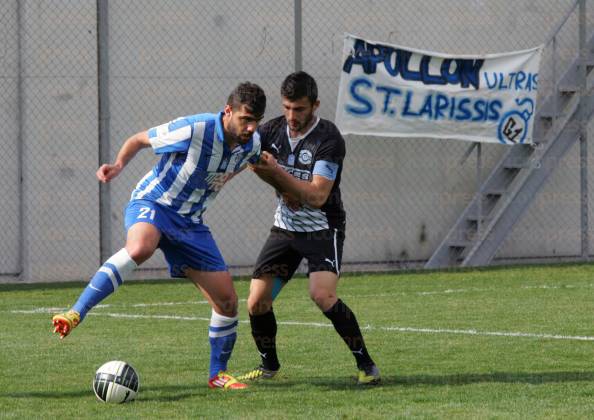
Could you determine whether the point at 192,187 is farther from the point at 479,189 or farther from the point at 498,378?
the point at 479,189

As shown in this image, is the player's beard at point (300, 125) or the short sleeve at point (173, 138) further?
the player's beard at point (300, 125)

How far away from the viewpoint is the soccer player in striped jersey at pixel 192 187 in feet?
23.0

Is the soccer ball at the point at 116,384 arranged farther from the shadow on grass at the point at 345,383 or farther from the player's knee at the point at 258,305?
the player's knee at the point at 258,305

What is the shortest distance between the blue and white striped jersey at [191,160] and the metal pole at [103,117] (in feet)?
22.9

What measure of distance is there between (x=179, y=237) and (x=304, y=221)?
2.61 ft

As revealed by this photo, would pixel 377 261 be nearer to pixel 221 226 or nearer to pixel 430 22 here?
pixel 221 226

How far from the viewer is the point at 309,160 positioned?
750 cm

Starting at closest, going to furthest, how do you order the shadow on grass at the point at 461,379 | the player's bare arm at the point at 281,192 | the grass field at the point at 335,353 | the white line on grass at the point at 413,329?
the grass field at the point at 335,353 < the player's bare arm at the point at 281,192 < the shadow on grass at the point at 461,379 < the white line on grass at the point at 413,329

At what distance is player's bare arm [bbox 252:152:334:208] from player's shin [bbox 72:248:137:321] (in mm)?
867

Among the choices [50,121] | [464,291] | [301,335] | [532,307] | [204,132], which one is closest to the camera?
[204,132]

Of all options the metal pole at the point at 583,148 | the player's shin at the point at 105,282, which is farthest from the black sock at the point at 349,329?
the metal pole at the point at 583,148

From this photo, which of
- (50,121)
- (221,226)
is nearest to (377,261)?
(221,226)

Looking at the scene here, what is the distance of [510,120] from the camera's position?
1603cm

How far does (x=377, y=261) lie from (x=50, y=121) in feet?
14.4
